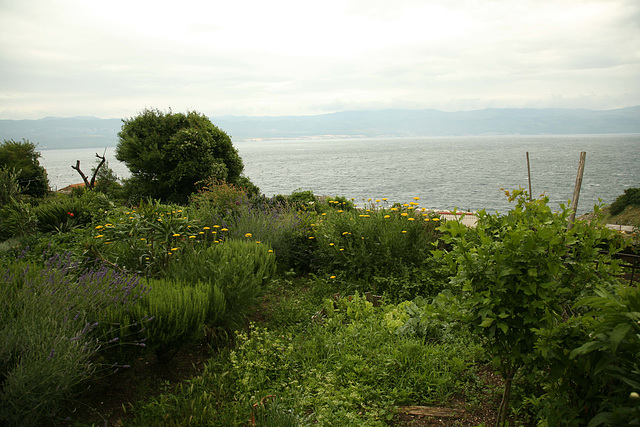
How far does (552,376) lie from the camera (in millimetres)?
1903

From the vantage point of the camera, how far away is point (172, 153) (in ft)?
47.6


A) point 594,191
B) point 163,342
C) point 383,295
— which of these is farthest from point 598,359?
point 594,191

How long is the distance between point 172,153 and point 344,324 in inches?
491

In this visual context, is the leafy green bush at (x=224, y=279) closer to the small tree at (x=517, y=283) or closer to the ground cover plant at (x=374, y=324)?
the ground cover plant at (x=374, y=324)

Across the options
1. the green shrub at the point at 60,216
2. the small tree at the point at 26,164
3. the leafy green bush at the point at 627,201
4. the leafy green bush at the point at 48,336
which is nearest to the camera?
the leafy green bush at the point at 48,336

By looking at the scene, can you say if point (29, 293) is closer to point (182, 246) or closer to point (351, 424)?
point (182, 246)


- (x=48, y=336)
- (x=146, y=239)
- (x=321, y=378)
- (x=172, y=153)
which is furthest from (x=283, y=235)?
(x=172, y=153)

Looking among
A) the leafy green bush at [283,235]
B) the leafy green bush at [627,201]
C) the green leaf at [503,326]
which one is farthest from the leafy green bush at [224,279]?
the leafy green bush at [627,201]

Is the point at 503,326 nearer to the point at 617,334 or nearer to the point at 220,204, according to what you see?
the point at 617,334

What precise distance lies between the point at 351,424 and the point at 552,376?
54.6 inches

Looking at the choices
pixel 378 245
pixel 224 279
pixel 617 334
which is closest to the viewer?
pixel 617 334

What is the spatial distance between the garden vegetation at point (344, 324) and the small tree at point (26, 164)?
9.87m

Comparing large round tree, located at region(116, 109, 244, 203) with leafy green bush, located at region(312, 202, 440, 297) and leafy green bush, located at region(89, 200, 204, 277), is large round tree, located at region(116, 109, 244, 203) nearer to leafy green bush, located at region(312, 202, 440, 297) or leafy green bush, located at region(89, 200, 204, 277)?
leafy green bush, located at region(89, 200, 204, 277)

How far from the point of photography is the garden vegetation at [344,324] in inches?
78.0
